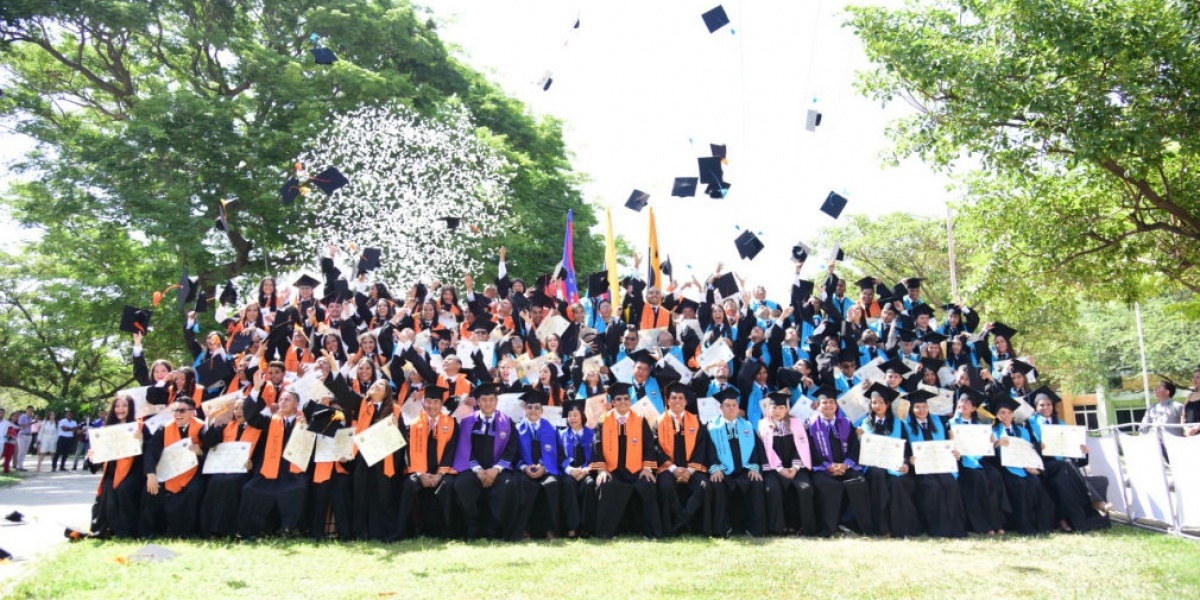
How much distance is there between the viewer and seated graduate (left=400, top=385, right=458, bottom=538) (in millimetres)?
8156

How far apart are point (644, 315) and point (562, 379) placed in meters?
2.08

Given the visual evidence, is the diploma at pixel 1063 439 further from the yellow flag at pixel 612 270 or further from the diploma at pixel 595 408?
the yellow flag at pixel 612 270

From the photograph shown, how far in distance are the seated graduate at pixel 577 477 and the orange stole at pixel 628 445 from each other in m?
0.17

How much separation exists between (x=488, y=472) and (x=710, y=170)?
5.67m

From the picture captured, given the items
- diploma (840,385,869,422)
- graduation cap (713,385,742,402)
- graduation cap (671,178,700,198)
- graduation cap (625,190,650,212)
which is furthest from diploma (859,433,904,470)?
graduation cap (625,190,650,212)

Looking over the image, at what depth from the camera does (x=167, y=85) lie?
20906 millimetres

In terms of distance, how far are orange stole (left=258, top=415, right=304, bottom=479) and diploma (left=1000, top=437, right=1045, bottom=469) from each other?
6858 millimetres

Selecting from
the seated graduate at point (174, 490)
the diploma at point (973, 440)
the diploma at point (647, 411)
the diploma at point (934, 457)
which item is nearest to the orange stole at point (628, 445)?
the diploma at point (647, 411)

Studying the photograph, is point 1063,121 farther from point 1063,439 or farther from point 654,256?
point 654,256

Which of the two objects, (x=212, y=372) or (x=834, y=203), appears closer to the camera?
(x=212, y=372)

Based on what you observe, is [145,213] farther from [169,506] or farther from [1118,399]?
[1118,399]

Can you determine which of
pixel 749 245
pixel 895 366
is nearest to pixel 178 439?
pixel 895 366

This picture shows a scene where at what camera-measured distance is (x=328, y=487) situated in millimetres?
8281

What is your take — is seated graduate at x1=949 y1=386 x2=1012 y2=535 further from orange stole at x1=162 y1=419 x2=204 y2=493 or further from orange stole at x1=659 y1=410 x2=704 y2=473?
orange stole at x1=162 y1=419 x2=204 y2=493
